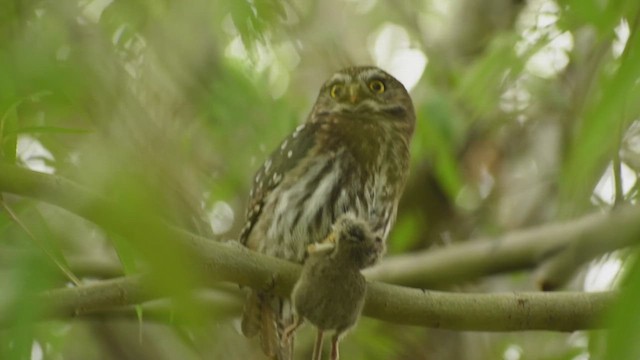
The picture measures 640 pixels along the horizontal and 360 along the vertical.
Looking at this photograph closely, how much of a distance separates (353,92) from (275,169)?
51 cm

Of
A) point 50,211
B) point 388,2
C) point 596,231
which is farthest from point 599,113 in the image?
point 388,2

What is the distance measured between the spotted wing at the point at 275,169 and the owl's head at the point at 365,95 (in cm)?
35

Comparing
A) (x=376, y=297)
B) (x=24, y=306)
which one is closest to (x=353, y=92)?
(x=376, y=297)

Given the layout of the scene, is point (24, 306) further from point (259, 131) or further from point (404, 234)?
point (404, 234)

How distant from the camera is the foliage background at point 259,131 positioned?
1.35 meters

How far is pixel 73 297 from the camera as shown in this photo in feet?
7.06

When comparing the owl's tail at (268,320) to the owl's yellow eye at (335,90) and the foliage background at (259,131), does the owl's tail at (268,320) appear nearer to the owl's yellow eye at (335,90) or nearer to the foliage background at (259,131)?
the foliage background at (259,131)

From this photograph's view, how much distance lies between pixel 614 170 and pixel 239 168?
2.05 metres

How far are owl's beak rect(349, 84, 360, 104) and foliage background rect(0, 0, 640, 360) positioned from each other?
0.23 meters

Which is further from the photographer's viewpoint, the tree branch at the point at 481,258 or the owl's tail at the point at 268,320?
the tree branch at the point at 481,258

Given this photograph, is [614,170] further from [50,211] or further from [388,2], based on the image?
[388,2]

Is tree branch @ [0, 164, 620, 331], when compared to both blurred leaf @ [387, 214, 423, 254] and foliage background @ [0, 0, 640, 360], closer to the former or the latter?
foliage background @ [0, 0, 640, 360]

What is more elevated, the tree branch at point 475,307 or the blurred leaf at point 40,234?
the tree branch at point 475,307

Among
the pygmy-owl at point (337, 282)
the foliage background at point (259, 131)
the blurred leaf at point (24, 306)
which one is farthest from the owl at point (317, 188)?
the blurred leaf at point (24, 306)
